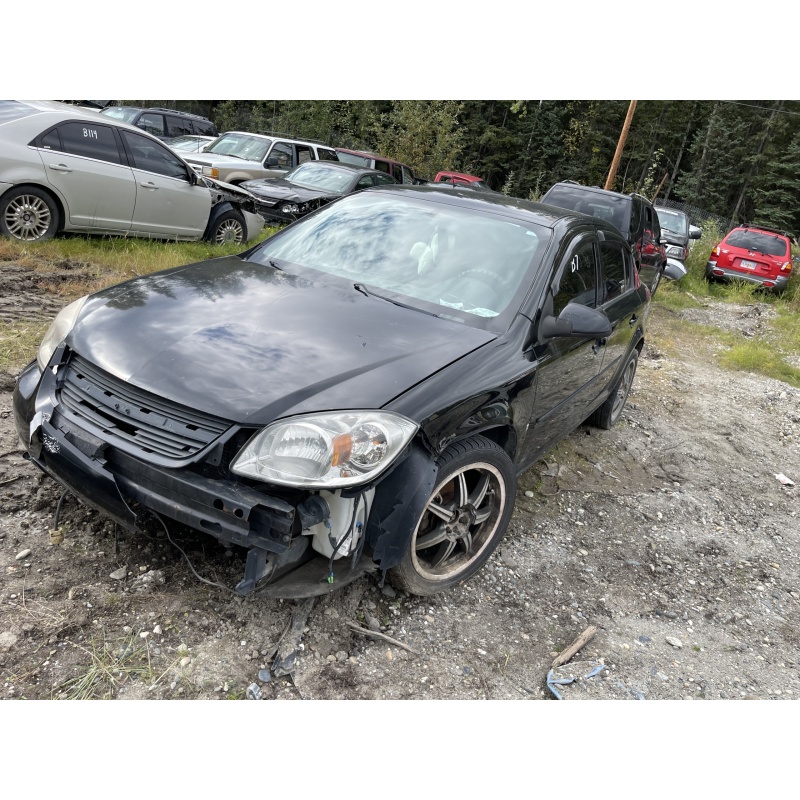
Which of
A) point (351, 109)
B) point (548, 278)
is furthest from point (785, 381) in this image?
point (351, 109)

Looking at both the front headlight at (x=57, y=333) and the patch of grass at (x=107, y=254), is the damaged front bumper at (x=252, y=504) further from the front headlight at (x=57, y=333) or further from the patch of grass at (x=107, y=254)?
the patch of grass at (x=107, y=254)

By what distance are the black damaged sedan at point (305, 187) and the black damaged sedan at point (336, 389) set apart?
20.9 ft

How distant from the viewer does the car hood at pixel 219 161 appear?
12.1 m

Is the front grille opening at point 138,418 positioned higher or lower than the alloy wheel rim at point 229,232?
higher

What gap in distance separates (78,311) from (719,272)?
50.4 ft

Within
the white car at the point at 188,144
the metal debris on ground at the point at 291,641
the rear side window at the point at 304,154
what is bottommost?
the metal debris on ground at the point at 291,641

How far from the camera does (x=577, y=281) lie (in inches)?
147

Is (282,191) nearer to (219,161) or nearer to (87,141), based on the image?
(219,161)

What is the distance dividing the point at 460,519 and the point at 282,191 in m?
9.02

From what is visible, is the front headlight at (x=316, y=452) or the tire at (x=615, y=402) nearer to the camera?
the front headlight at (x=316, y=452)

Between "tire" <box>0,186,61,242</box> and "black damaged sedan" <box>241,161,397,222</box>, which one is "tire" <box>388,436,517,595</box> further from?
"black damaged sedan" <box>241,161,397,222</box>

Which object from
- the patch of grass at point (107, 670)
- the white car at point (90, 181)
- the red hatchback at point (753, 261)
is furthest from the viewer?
the red hatchback at point (753, 261)

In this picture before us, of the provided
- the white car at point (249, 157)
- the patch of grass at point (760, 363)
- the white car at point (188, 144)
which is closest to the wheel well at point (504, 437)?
the patch of grass at point (760, 363)

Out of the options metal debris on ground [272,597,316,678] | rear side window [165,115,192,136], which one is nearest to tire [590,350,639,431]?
metal debris on ground [272,597,316,678]
